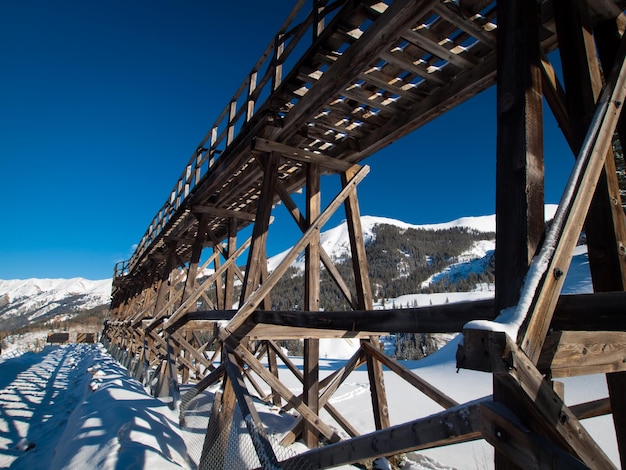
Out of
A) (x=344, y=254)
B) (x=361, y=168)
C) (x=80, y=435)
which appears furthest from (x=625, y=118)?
(x=344, y=254)

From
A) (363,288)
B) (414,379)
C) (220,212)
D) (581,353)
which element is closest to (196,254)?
(220,212)

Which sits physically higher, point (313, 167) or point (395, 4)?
point (395, 4)

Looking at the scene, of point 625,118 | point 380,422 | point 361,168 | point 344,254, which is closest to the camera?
point 625,118

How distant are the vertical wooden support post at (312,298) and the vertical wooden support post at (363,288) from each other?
410 mm

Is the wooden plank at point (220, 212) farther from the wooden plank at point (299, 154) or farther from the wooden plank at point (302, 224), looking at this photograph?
the wooden plank at point (299, 154)

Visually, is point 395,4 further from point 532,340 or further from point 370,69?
point 532,340

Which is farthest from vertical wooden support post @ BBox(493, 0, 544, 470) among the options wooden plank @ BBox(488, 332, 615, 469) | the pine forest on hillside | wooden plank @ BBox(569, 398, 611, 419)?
the pine forest on hillside

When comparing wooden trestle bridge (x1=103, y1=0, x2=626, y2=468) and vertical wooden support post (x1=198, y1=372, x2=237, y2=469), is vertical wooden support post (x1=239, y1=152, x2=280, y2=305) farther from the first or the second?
vertical wooden support post (x1=198, y1=372, x2=237, y2=469)

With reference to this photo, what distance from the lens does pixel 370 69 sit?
114 inches

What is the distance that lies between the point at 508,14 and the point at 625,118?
3.90 ft

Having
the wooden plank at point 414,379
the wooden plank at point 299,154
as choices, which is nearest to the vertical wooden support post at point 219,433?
the wooden plank at point 414,379

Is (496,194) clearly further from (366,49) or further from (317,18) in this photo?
(317,18)

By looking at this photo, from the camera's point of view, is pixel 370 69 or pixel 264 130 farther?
pixel 264 130

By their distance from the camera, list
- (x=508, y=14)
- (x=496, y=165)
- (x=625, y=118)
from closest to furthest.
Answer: (x=496, y=165) < (x=508, y=14) < (x=625, y=118)
